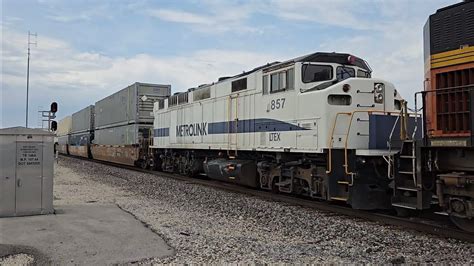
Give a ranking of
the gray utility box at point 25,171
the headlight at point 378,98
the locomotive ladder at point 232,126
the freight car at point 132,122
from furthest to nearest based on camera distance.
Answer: the freight car at point 132,122, the locomotive ladder at point 232,126, the headlight at point 378,98, the gray utility box at point 25,171

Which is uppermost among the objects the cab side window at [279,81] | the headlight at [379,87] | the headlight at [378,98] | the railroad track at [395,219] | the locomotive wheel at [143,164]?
the cab side window at [279,81]

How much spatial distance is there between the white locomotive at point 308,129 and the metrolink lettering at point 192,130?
58 cm

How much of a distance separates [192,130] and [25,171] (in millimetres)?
9133

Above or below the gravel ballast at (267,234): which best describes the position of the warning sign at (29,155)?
above

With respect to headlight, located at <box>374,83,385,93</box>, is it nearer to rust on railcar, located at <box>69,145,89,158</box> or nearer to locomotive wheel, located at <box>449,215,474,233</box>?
locomotive wheel, located at <box>449,215,474,233</box>

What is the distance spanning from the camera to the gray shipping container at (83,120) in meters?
36.8

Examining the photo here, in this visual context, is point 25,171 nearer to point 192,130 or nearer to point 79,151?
point 192,130

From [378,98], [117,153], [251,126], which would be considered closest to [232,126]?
[251,126]

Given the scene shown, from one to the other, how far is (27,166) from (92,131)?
28790 mm

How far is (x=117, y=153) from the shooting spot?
1053 inches

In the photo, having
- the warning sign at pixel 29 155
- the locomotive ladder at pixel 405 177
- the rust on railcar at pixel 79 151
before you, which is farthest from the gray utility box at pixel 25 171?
the rust on railcar at pixel 79 151

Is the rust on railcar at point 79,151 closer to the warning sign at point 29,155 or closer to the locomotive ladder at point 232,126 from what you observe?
the locomotive ladder at point 232,126

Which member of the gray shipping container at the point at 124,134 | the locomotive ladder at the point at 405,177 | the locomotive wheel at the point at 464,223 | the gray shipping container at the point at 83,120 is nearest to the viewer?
the locomotive wheel at the point at 464,223

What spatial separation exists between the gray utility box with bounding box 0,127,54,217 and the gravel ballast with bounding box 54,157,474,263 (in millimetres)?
1785
